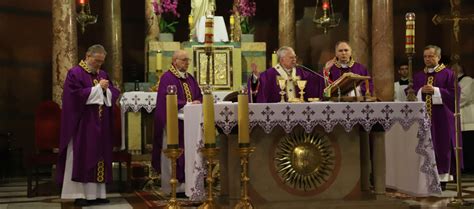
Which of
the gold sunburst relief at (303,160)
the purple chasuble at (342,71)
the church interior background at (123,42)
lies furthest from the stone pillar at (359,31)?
the gold sunburst relief at (303,160)

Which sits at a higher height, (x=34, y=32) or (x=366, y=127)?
(x=34, y=32)

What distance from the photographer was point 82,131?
26.9 ft

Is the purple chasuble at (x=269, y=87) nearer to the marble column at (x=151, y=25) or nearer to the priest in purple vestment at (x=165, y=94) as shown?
the priest in purple vestment at (x=165, y=94)

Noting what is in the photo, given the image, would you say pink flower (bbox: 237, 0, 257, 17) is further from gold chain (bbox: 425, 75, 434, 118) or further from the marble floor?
the marble floor

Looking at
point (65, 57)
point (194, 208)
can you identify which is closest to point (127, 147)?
point (65, 57)

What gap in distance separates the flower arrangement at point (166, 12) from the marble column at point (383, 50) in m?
3.39

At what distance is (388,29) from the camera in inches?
475

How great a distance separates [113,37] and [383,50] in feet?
16.3

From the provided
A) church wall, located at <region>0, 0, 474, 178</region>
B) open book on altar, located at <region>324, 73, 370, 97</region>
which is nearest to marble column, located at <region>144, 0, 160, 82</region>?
church wall, located at <region>0, 0, 474, 178</region>

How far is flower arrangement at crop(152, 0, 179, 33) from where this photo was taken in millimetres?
12211

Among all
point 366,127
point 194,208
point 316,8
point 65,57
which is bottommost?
Answer: point 194,208

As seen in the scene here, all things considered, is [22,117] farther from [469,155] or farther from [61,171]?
[469,155]

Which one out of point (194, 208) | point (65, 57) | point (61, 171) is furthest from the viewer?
point (65, 57)

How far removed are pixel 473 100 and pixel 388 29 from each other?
6.02 feet
